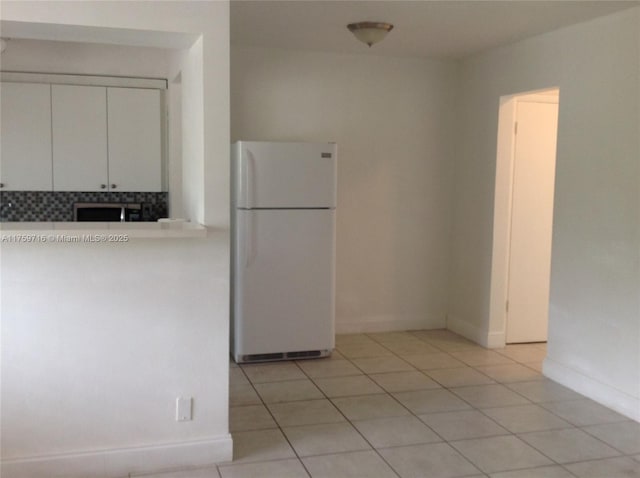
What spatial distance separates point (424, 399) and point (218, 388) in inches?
58.8

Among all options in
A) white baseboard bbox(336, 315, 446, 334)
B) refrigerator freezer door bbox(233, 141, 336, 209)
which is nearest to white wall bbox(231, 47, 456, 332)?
white baseboard bbox(336, 315, 446, 334)

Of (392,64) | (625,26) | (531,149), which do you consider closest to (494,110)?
(531,149)

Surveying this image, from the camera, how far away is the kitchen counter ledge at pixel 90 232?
2.60m

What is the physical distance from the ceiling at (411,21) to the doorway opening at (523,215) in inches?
25.5

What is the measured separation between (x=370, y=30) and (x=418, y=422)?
2.38 meters

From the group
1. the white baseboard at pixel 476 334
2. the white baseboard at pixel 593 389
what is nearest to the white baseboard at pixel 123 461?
the white baseboard at pixel 593 389

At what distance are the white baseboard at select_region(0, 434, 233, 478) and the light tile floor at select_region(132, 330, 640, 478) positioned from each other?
77 millimetres

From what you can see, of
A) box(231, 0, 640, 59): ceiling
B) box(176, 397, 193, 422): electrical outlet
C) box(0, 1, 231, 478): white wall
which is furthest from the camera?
box(231, 0, 640, 59): ceiling

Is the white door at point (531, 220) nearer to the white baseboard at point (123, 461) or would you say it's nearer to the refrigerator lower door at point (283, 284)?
the refrigerator lower door at point (283, 284)

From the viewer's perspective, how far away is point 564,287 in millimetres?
4242

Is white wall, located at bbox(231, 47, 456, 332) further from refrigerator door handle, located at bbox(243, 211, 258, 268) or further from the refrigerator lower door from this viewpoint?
refrigerator door handle, located at bbox(243, 211, 258, 268)

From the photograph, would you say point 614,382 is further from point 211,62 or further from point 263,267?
point 211,62

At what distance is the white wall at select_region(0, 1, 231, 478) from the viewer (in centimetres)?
276

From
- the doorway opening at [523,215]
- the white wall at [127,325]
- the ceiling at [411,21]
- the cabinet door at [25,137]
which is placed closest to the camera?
the white wall at [127,325]
